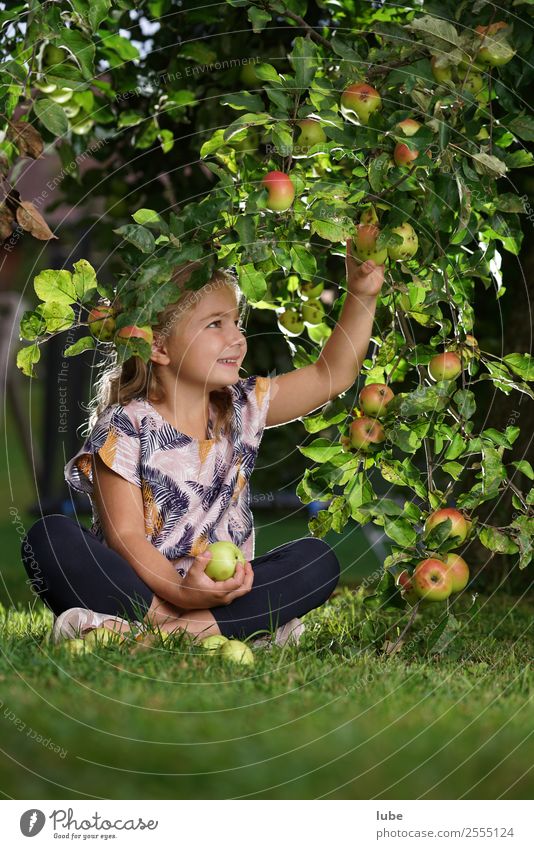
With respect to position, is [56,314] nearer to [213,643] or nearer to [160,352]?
[160,352]

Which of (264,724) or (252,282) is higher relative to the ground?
(252,282)

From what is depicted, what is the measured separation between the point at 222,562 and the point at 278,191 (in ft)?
1.94

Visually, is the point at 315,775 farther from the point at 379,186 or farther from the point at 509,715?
the point at 379,186

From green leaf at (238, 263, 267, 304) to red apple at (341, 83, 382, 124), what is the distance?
0.27 meters

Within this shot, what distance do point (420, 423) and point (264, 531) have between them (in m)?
2.68

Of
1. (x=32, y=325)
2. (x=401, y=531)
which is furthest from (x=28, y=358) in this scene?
(x=401, y=531)

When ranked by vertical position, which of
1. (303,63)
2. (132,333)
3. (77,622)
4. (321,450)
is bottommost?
(77,622)

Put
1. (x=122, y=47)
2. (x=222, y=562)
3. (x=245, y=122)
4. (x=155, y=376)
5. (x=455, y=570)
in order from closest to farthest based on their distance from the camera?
(x=245, y=122) < (x=455, y=570) < (x=222, y=562) < (x=155, y=376) < (x=122, y=47)

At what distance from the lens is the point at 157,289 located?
1518mm

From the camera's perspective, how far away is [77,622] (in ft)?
5.57

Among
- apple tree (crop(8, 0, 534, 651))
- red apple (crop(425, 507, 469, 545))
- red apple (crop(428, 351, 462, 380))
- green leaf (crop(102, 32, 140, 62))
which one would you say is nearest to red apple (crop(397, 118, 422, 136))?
apple tree (crop(8, 0, 534, 651))

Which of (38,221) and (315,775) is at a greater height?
(38,221)

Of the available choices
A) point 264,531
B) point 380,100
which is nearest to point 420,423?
point 380,100

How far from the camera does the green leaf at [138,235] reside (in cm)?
146
